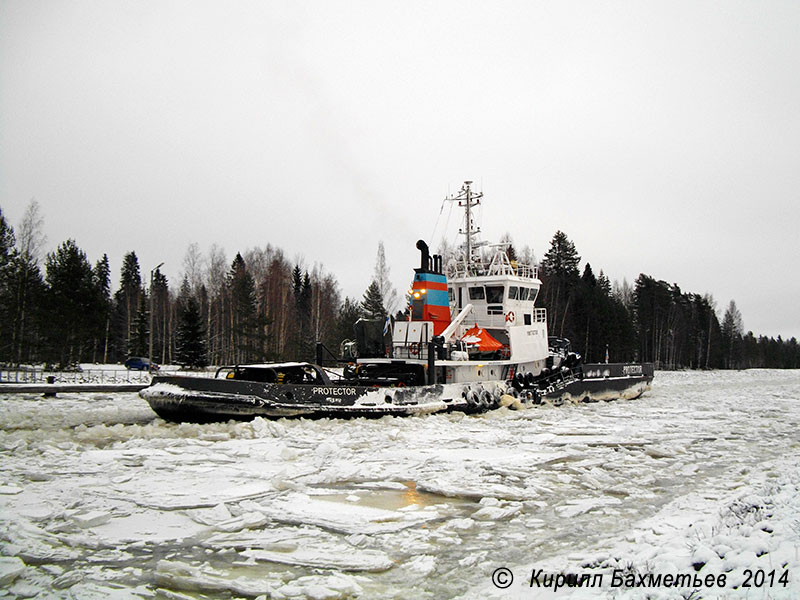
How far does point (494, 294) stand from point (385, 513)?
13.7 m

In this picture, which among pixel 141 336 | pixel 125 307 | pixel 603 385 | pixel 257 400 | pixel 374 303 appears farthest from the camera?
pixel 125 307

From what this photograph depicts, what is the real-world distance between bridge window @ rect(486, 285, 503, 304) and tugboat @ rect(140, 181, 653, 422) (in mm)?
36

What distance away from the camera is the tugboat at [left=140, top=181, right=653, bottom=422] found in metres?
12.3

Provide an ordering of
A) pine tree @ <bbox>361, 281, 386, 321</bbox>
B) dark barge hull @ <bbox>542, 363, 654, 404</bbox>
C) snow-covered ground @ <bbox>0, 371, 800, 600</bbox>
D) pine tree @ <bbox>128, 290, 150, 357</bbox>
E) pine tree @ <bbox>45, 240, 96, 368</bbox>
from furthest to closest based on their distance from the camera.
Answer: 1. pine tree @ <bbox>128, 290, 150, 357</bbox>
2. pine tree @ <bbox>361, 281, 386, 321</bbox>
3. pine tree @ <bbox>45, 240, 96, 368</bbox>
4. dark barge hull @ <bbox>542, 363, 654, 404</bbox>
5. snow-covered ground @ <bbox>0, 371, 800, 600</bbox>

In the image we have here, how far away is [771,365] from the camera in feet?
287

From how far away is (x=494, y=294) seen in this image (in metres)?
19.0

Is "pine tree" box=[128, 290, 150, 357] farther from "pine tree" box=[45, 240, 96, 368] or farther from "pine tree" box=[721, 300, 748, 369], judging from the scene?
"pine tree" box=[721, 300, 748, 369]

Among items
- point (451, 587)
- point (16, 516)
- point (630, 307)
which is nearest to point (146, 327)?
point (16, 516)

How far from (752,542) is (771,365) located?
10148 cm

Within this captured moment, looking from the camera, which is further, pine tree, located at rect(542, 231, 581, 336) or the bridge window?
pine tree, located at rect(542, 231, 581, 336)

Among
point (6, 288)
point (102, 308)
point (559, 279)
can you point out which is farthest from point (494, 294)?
point (559, 279)

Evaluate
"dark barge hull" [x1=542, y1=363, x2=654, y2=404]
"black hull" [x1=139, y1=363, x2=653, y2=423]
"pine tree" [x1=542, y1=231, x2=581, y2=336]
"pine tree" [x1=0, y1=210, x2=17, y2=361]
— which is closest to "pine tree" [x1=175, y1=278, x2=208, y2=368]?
"pine tree" [x1=0, y1=210, x2=17, y2=361]

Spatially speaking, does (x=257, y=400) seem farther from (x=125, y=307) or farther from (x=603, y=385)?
(x=125, y=307)

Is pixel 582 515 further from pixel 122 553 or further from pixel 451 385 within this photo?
pixel 451 385
